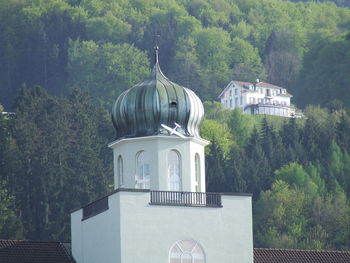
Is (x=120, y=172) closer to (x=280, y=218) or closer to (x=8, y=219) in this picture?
(x=8, y=219)

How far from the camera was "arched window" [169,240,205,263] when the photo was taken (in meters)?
59.0

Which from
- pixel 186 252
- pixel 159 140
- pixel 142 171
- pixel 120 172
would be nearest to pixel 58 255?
pixel 120 172

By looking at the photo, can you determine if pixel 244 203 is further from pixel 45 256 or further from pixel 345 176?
pixel 345 176

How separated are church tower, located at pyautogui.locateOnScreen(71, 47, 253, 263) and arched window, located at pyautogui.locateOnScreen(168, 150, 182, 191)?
3 cm

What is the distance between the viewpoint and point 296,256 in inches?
2470

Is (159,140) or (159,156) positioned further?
(159,140)

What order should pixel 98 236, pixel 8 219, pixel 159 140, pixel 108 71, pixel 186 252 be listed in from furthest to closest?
pixel 108 71
pixel 8 219
pixel 98 236
pixel 159 140
pixel 186 252

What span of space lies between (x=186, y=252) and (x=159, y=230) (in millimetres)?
1233

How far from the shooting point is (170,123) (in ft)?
198

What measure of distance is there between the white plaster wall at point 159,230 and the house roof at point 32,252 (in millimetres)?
856

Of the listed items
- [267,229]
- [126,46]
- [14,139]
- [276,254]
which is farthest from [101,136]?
[126,46]

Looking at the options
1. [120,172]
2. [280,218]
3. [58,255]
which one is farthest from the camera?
[280,218]

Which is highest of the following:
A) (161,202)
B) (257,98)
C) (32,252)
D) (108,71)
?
(108,71)

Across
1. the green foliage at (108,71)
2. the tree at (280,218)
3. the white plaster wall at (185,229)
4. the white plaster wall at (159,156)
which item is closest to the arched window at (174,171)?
the white plaster wall at (159,156)
